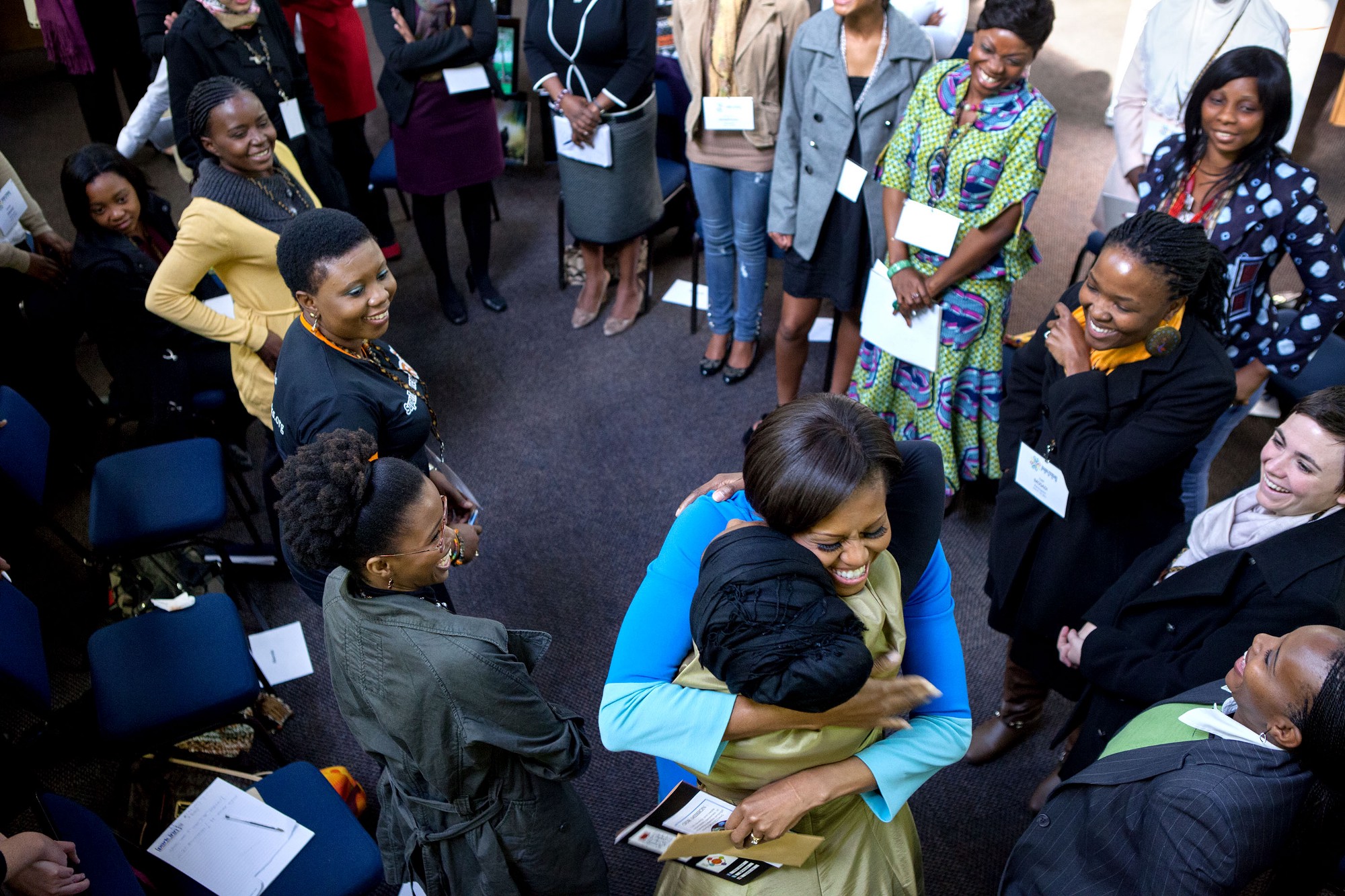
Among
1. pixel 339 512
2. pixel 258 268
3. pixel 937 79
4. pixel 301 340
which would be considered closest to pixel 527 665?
pixel 339 512

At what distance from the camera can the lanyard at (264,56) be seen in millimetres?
3377

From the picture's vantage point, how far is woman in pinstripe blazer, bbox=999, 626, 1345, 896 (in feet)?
4.20

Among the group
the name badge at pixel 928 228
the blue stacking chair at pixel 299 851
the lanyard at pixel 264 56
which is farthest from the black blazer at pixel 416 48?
the blue stacking chair at pixel 299 851

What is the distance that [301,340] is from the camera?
6.74 feet

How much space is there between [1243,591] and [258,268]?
107 inches

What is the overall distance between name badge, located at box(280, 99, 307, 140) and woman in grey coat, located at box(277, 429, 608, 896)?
8.42 feet

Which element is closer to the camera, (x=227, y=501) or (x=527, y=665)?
(x=527, y=665)

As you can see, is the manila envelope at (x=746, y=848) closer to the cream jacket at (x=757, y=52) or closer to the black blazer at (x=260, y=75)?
the cream jacket at (x=757, y=52)

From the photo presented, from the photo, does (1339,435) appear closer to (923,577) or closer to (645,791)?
(923,577)

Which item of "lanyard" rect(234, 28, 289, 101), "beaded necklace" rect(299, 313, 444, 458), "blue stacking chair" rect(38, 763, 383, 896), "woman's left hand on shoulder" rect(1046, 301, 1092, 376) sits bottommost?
"blue stacking chair" rect(38, 763, 383, 896)

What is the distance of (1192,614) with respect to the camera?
179 centimetres

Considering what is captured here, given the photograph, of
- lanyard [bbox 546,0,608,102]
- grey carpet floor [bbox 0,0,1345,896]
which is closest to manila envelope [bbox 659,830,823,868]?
grey carpet floor [bbox 0,0,1345,896]

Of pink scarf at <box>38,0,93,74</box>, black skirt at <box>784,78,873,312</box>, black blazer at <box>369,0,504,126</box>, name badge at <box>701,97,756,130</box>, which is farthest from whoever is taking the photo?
pink scarf at <box>38,0,93,74</box>

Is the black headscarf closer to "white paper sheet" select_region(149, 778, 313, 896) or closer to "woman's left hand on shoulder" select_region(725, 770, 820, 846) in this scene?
"woman's left hand on shoulder" select_region(725, 770, 820, 846)
